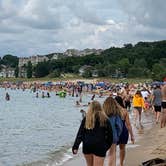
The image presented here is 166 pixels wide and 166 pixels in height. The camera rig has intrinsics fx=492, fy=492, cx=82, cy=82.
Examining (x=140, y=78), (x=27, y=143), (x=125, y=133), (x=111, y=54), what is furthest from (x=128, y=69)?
(x=125, y=133)

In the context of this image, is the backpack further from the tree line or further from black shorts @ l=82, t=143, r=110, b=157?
the tree line

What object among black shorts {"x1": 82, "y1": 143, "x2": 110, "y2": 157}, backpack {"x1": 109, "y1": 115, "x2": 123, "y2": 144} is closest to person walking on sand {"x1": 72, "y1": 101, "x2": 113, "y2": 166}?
black shorts {"x1": 82, "y1": 143, "x2": 110, "y2": 157}

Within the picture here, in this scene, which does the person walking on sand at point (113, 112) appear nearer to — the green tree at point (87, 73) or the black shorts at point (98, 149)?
the black shorts at point (98, 149)

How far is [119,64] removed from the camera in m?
147

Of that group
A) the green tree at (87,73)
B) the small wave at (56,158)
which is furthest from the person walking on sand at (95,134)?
the green tree at (87,73)

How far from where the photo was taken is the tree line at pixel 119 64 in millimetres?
141250

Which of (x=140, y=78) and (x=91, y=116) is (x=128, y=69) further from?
(x=91, y=116)

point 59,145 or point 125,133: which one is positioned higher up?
point 125,133

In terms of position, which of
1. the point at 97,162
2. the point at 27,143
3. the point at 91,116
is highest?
the point at 91,116

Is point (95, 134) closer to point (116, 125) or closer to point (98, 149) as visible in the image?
point (98, 149)

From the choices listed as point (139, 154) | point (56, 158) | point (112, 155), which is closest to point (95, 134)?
point (112, 155)

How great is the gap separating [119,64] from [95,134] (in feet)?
461

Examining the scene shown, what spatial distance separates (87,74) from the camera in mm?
155500

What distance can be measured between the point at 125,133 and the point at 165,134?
18.4 feet
